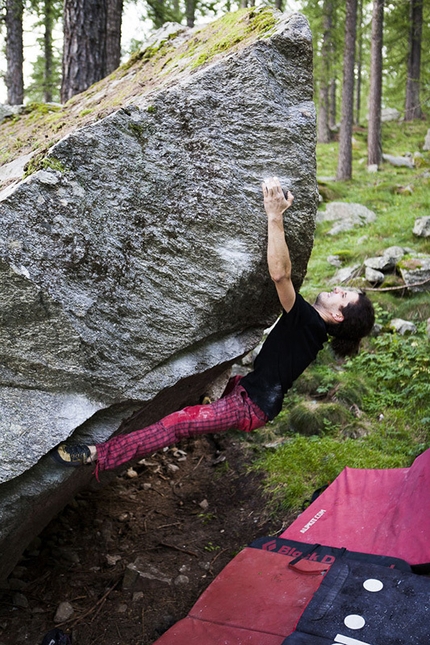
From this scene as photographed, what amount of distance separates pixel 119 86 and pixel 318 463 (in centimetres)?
411

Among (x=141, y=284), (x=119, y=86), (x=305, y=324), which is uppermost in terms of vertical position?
(x=119, y=86)

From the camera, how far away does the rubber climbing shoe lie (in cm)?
357

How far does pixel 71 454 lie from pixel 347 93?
620 inches

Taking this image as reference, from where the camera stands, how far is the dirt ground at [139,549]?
420 cm

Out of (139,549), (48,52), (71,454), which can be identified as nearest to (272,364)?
(71,454)

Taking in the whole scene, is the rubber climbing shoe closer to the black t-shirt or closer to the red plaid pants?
the red plaid pants

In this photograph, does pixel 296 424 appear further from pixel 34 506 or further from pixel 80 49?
pixel 80 49

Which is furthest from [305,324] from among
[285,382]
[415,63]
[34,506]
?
[415,63]

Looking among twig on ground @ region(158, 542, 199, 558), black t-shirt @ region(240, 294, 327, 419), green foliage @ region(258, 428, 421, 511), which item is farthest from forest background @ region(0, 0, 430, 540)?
black t-shirt @ region(240, 294, 327, 419)

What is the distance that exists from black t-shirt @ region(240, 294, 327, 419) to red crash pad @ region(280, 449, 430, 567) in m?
1.21

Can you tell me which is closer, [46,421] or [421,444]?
[46,421]

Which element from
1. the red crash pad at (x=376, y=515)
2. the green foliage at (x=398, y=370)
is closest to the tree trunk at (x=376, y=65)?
the green foliage at (x=398, y=370)

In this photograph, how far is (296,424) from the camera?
6375 mm

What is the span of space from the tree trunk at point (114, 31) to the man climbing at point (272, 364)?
6602mm
